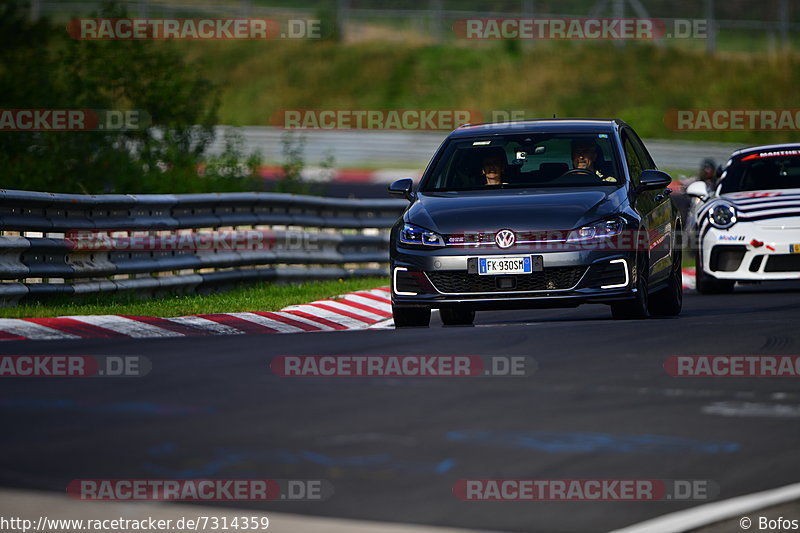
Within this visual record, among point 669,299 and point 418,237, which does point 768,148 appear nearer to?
point 669,299

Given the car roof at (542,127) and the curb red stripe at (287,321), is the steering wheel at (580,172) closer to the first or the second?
the car roof at (542,127)

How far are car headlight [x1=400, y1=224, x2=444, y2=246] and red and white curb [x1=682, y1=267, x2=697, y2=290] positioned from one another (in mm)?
6483

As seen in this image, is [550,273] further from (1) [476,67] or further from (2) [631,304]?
(1) [476,67]

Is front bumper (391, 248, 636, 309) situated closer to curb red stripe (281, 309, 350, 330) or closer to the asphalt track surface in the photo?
curb red stripe (281, 309, 350, 330)

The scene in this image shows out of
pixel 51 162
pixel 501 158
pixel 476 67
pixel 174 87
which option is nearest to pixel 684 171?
pixel 476 67

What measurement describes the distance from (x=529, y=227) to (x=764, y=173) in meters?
5.30

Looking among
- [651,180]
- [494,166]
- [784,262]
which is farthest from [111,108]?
[651,180]

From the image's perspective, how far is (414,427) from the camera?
262 inches

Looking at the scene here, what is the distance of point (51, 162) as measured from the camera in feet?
60.5

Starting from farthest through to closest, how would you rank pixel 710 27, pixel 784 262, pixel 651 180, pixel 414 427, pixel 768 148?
pixel 710 27
pixel 768 148
pixel 784 262
pixel 651 180
pixel 414 427

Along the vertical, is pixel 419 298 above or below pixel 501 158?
below

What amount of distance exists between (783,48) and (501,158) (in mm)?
33216

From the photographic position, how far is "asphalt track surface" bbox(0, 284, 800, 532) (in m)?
5.62

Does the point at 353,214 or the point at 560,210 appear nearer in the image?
the point at 560,210
